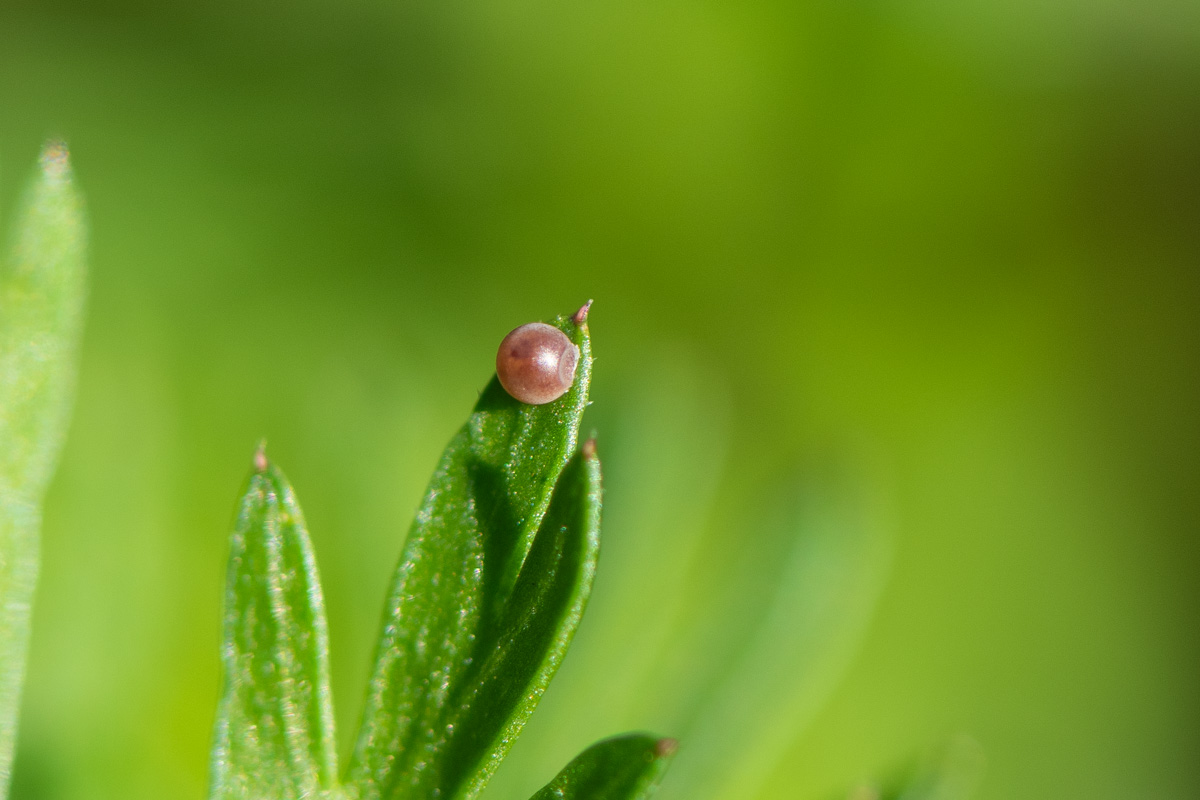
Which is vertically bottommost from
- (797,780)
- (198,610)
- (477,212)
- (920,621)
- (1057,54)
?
(797,780)

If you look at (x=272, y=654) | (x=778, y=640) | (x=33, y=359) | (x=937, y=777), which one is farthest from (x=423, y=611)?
(x=778, y=640)

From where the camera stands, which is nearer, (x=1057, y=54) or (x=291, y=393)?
(x=291, y=393)

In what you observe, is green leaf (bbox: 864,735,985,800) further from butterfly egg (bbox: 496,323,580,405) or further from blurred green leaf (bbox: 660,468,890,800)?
butterfly egg (bbox: 496,323,580,405)


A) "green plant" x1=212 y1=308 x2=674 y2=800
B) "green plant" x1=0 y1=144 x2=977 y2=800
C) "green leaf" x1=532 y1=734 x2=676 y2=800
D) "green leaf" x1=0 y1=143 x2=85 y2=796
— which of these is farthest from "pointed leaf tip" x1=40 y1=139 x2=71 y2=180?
"green leaf" x1=532 y1=734 x2=676 y2=800

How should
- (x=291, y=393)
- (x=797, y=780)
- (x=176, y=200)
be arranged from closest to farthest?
(x=291, y=393) < (x=797, y=780) < (x=176, y=200)

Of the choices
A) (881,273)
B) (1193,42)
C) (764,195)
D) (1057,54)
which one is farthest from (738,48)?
(1193,42)

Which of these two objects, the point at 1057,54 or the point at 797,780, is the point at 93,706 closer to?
the point at 797,780

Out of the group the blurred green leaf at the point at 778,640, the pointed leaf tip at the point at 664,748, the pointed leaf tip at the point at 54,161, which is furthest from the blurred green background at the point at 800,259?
the pointed leaf tip at the point at 664,748
